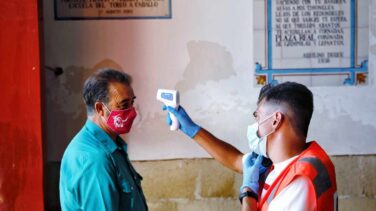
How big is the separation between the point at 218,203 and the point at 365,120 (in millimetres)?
1348

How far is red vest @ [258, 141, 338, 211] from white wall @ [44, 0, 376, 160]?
1970 millimetres

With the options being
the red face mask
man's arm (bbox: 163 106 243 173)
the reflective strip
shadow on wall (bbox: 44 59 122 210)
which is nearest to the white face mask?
the reflective strip

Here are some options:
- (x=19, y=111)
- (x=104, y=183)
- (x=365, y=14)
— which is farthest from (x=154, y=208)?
(x=365, y=14)

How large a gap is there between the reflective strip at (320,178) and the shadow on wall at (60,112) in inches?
89.7

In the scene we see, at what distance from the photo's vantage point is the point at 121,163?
211 cm

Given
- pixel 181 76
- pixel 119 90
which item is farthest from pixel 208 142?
pixel 181 76

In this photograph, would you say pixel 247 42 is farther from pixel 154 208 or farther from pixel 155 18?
pixel 154 208

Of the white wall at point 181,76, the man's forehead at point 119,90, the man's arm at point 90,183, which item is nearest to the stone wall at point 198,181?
the white wall at point 181,76

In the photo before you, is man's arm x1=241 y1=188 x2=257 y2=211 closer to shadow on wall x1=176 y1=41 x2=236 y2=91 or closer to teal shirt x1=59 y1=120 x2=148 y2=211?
teal shirt x1=59 y1=120 x2=148 y2=211

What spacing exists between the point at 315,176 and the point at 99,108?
999 mm

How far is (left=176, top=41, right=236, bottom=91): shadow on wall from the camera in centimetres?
378

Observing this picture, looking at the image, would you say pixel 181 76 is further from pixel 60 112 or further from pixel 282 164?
pixel 282 164

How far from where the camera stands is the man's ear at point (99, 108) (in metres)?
2.17

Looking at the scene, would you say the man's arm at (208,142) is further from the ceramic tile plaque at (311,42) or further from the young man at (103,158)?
the ceramic tile plaque at (311,42)
